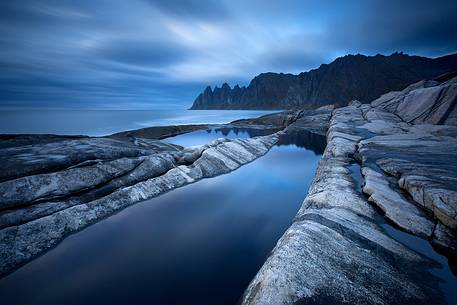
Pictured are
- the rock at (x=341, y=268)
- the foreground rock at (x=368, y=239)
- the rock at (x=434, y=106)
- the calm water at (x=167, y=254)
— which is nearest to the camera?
the rock at (x=341, y=268)

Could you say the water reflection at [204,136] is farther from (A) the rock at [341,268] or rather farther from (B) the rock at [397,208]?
(A) the rock at [341,268]

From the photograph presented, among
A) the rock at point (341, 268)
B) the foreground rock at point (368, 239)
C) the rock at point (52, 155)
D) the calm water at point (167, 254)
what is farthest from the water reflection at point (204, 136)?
the rock at point (341, 268)

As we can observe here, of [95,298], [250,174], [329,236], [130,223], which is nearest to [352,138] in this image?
[250,174]

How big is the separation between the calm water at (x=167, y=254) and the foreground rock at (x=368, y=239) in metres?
2.98

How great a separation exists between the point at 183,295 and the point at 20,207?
11111mm

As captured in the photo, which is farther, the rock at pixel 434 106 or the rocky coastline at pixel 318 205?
the rock at pixel 434 106

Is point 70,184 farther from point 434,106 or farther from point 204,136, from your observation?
point 204,136

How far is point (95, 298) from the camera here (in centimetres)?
915

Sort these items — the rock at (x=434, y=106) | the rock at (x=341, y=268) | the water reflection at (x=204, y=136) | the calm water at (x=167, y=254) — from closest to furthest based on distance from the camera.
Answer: the rock at (x=341, y=268) < the calm water at (x=167, y=254) < the rock at (x=434, y=106) < the water reflection at (x=204, y=136)

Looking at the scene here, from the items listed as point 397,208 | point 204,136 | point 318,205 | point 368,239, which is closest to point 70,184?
point 318,205

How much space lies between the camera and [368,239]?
9.59 meters

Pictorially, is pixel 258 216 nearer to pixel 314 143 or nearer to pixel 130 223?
pixel 130 223

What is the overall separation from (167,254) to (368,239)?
9987mm

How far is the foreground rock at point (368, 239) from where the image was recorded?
23.3ft
